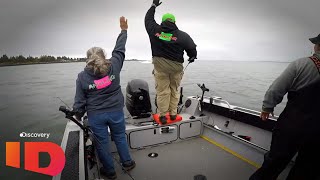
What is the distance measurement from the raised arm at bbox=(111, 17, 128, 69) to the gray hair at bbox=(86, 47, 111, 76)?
211 mm

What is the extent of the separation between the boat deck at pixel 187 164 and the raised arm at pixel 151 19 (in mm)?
1810

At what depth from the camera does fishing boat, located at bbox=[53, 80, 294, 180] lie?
8.20ft

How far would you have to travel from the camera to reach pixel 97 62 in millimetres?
2105

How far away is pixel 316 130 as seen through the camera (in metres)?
1.63

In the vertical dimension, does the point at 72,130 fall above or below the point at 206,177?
above

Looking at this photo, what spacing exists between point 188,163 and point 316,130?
5.36 feet

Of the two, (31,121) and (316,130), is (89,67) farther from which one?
(31,121)

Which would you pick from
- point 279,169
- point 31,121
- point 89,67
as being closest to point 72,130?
point 89,67

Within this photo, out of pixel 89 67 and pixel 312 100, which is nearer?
pixel 312 100

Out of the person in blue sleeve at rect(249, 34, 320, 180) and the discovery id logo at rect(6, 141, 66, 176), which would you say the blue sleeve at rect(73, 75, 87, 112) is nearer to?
the discovery id logo at rect(6, 141, 66, 176)

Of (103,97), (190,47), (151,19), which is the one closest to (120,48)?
(103,97)

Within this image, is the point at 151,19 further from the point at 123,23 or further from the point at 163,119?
the point at 163,119

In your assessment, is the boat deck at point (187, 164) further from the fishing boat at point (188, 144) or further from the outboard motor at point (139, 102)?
the outboard motor at point (139, 102)

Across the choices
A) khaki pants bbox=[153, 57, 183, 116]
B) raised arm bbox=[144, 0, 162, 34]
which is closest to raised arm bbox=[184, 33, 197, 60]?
khaki pants bbox=[153, 57, 183, 116]
